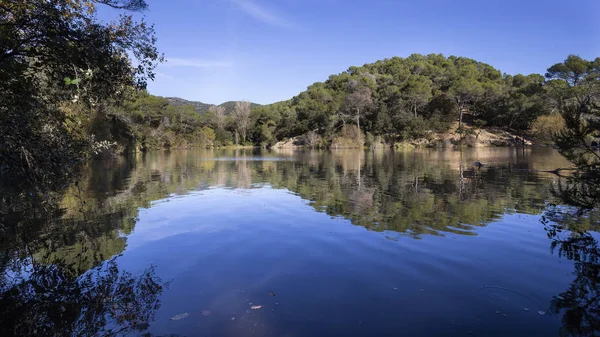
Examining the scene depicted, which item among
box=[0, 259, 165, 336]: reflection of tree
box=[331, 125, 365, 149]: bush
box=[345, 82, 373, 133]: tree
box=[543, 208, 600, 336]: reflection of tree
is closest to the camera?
box=[543, 208, 600, 336]: reflection of tree

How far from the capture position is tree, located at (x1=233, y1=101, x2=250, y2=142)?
109m

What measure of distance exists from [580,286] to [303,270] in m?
4.79

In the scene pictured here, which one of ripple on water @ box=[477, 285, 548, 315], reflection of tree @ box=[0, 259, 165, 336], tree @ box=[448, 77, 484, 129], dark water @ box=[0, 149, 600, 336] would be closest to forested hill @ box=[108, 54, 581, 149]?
tree @ box=[448, 77, 484, 129]

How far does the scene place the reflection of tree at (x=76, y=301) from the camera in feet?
16.1

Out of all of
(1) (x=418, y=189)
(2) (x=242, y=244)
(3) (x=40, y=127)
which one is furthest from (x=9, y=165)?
(1) (x=418, y=189)

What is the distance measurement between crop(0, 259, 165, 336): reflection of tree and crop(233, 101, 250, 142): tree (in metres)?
104

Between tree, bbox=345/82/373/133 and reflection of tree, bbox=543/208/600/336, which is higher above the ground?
tree, bbox=345/82/373/133

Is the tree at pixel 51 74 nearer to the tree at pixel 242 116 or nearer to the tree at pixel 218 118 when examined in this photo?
the tree at pixel 242 116

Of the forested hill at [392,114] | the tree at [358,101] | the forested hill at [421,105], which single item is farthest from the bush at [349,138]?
the tree at [358,101]

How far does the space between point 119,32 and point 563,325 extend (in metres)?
9.84

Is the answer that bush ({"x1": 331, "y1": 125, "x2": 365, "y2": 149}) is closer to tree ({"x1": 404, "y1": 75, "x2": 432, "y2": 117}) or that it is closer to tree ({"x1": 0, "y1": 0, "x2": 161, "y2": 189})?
tree ({"x1": 404, "y1": 75, "x2": 432, "y2": 117})

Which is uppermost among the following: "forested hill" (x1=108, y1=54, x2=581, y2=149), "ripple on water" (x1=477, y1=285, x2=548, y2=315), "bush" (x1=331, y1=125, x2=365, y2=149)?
"forested hill" (x1=108, y1=54, x2=581, y2=149)

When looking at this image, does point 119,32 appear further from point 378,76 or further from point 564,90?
point 378,76

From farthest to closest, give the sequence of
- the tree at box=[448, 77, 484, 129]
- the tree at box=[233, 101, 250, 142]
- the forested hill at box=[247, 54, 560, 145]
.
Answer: the tree at box=[233, 101, 250, 142]
the tree at box=[448, 77, 484, 129]
the forested hill at box=[247, 54, 560, 145]
